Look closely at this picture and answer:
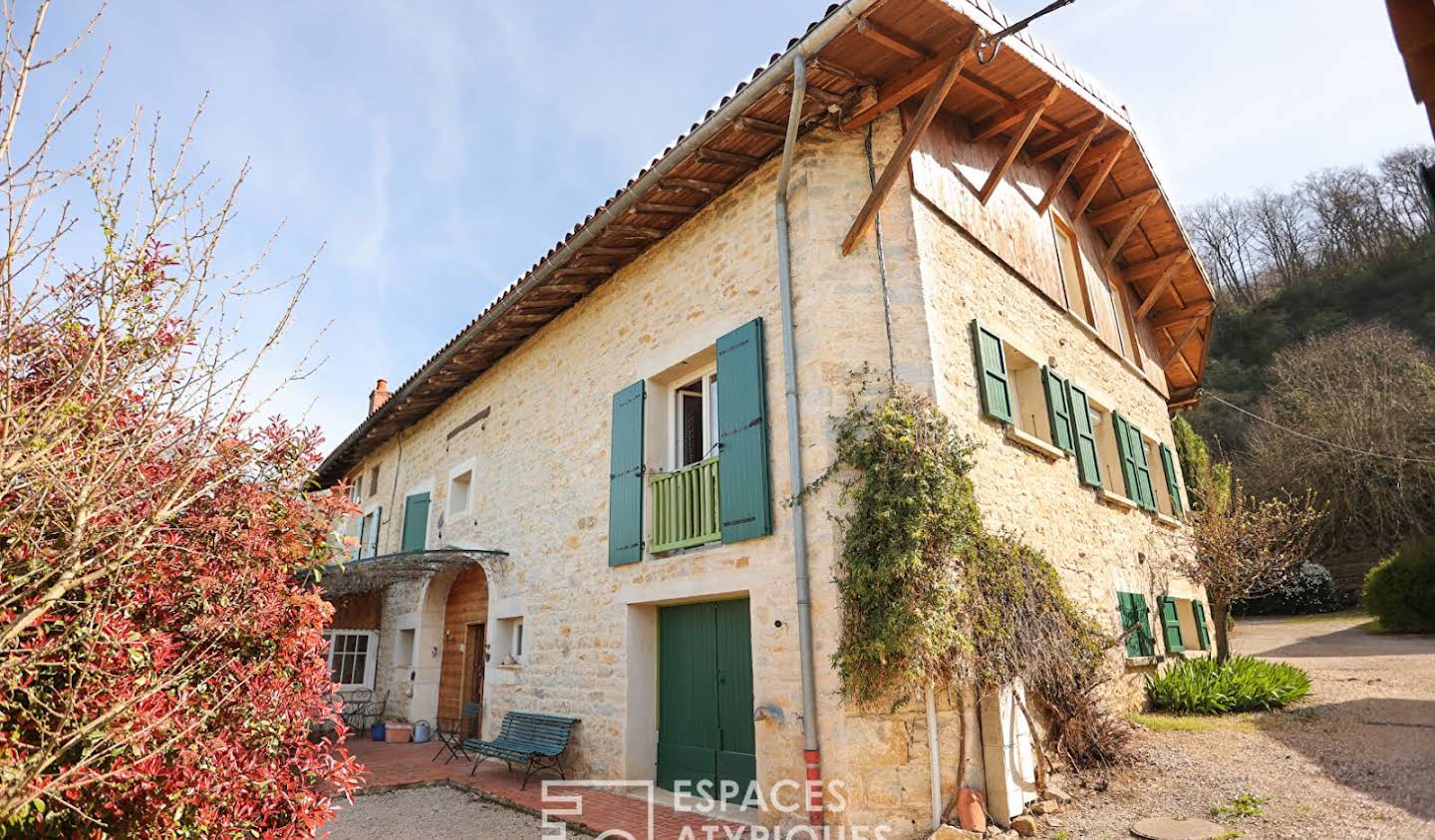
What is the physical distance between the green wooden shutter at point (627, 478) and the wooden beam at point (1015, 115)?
4.38 metres

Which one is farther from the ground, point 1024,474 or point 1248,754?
point 1024,474

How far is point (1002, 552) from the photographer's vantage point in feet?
17.8

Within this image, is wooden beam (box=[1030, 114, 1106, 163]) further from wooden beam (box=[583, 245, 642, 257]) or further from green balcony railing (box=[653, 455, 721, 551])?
green balcony railing (box=[653, 455, 721, 551])

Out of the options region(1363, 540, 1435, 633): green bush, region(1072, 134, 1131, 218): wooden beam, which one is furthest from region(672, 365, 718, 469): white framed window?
region(1363, 540, 1435, 633): green bush

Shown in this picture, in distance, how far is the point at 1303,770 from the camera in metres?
5.36

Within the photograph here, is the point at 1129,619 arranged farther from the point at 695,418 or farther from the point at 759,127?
the point at 759,127

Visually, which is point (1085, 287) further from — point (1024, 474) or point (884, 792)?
point (884, 792)

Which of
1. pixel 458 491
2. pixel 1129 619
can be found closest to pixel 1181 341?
pixel 1129 619

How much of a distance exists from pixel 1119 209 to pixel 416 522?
11340 millimetres

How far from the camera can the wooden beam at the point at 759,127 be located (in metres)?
6.14

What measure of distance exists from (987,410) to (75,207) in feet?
19.1

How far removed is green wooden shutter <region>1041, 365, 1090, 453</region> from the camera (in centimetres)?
741

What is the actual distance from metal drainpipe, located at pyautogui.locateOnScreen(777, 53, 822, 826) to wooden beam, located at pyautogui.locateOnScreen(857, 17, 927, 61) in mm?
491

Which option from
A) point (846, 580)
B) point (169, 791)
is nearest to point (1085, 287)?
point (846, 580)
